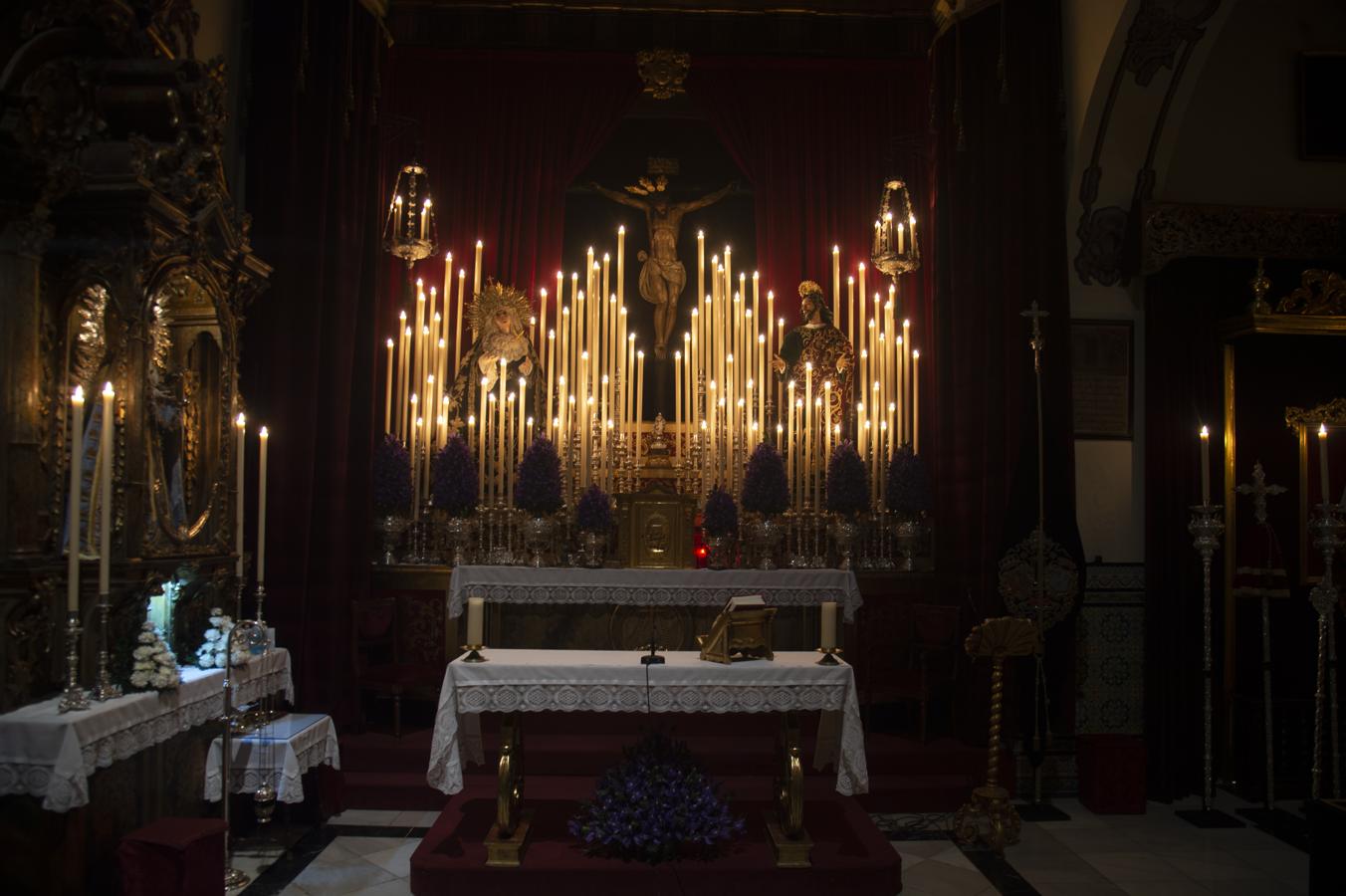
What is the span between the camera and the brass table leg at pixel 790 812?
4727mm

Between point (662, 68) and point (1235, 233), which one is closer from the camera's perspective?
point (1235, 233)

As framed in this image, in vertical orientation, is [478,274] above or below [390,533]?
above

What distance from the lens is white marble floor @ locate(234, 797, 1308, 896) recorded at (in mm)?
4895

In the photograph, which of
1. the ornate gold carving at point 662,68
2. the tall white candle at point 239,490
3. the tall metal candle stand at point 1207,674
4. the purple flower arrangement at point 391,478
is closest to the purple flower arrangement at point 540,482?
the purple flower arrangement at point 391,478

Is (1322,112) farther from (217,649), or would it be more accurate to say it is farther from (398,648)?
(217,649)

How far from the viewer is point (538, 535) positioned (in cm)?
691

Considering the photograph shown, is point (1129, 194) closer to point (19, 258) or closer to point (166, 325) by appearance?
point (166, 325)

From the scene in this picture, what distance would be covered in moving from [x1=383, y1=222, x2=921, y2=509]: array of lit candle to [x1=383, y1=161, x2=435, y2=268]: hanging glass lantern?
247 mm

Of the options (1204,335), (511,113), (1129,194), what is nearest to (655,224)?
(511,113)

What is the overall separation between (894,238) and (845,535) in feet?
7.91

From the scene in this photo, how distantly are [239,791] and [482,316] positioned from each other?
417 cm

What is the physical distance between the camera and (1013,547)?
6.66 meters

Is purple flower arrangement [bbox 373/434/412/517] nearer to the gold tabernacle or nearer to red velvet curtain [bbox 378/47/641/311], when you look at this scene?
red velvet curtain [bbox 378/47/641/311]

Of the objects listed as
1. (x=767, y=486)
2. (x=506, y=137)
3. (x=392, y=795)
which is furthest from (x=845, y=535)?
(x=506, y=137)
